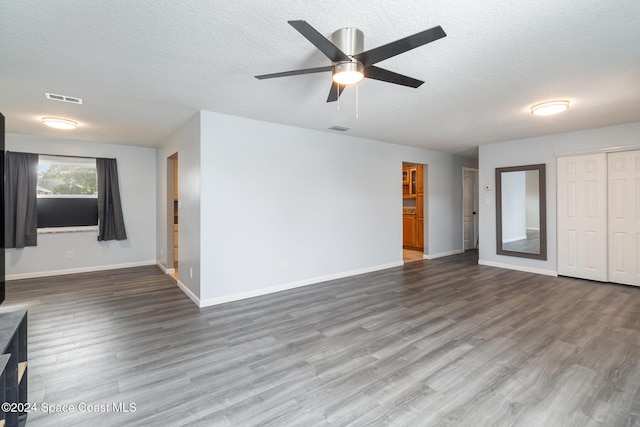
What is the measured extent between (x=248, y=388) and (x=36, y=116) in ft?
14.9

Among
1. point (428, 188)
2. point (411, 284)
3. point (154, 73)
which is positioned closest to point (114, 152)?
point (154, 73)

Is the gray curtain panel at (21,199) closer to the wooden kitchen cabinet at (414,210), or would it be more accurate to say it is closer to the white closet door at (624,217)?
the wooden kitchen cabinet at (414,210)

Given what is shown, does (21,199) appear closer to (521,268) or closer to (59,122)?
(59,122)

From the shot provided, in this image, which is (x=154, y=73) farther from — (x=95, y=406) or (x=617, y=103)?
(x=617, y=103)

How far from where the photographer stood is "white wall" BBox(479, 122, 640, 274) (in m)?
4.50

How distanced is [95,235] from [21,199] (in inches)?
47.6

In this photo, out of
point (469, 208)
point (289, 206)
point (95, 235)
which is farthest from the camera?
point (469, 208)

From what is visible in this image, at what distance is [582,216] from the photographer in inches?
189

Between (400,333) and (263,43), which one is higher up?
(263,43)

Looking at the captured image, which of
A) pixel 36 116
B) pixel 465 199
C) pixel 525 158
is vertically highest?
pixel 36 116

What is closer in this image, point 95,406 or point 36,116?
point 95,406

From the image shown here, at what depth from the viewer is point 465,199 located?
7.51m

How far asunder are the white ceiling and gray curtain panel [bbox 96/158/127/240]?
150 cm

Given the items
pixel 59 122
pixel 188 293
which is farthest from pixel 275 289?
pixel 59 122
